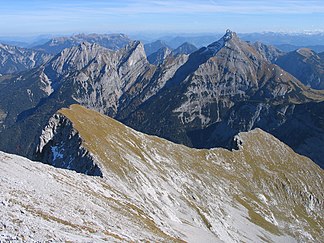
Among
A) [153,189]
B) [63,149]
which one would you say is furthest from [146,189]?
[63,149]

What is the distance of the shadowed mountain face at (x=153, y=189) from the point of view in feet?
154

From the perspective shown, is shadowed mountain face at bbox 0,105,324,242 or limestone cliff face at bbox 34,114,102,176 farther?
limestone cliff face at bbox 34,114,102,176

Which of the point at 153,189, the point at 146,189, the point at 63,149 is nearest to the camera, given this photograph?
the point at 146,189

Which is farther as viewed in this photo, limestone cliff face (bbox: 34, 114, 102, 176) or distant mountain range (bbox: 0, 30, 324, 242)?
limestone cliff face (bbox: 34, 114, 102, 176)

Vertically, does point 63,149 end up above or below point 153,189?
above

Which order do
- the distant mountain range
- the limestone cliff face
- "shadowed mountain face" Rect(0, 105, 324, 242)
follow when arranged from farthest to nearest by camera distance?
the limestone cliff face → "shadowed mountain face" Rect(0, 105, 324, 242) → the distant mountain range

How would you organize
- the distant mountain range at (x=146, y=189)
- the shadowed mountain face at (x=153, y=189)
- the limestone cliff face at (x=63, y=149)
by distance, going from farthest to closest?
the limestone cliff face at (x=63, y=149) < the shadowed mountain face at (x=153, y=189) < the distant mountain range at (x=146, y=189)

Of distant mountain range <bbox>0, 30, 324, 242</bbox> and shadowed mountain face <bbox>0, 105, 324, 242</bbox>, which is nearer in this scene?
distant mountain range <bbox>0, 30, 324, 242</bbox>

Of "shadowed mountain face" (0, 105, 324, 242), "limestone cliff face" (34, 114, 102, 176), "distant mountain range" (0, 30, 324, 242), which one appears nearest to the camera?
"distant mountain range" (0, 30, 324, 242)

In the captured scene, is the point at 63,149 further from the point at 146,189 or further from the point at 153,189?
the point at 153,189

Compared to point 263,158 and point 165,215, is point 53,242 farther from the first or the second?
point 263,158

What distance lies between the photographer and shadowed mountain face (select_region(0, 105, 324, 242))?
154 feet

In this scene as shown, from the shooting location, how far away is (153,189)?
324ft

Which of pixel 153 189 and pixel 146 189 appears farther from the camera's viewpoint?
pixel 153 189
